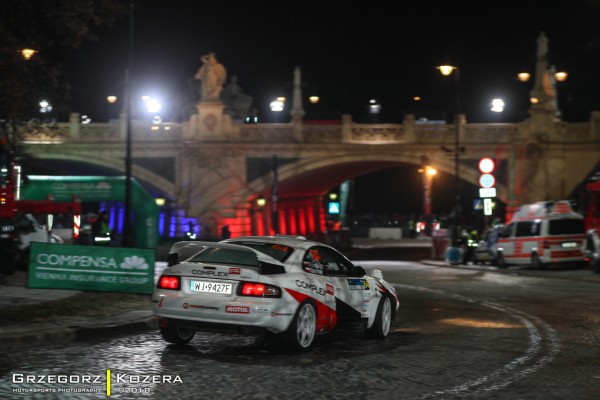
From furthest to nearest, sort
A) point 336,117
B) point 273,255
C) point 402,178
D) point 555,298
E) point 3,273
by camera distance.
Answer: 1. point 402,178
2. point 336,117
3. point 3,273
4. point 555,298
5. point 273,255

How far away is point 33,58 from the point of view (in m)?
21.2

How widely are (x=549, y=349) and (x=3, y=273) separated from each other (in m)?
15.3

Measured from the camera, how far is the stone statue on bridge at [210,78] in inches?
2276

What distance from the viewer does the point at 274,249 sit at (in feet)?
38.0

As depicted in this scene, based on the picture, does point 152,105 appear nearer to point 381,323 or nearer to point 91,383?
point 381,323

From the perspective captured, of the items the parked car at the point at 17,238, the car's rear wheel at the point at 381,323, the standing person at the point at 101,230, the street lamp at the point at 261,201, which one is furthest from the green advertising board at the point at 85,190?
the car's rear wheel at the point at 381,323

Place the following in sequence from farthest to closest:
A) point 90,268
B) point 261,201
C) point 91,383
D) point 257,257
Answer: point 261,201, point 90,268, point 257,257, point 91,383

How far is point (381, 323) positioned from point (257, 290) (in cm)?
255

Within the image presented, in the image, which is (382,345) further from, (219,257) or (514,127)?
(514,127)

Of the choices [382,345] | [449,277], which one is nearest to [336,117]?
[449,277]

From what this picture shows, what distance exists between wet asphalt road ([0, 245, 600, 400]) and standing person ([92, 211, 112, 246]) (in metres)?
14.8

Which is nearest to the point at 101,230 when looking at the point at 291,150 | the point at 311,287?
the point at 311,287

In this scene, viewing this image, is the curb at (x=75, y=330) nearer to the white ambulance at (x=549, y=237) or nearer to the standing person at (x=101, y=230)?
the standing person at (x=101, y=230)

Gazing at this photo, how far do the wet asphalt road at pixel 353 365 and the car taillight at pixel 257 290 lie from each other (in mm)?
732
